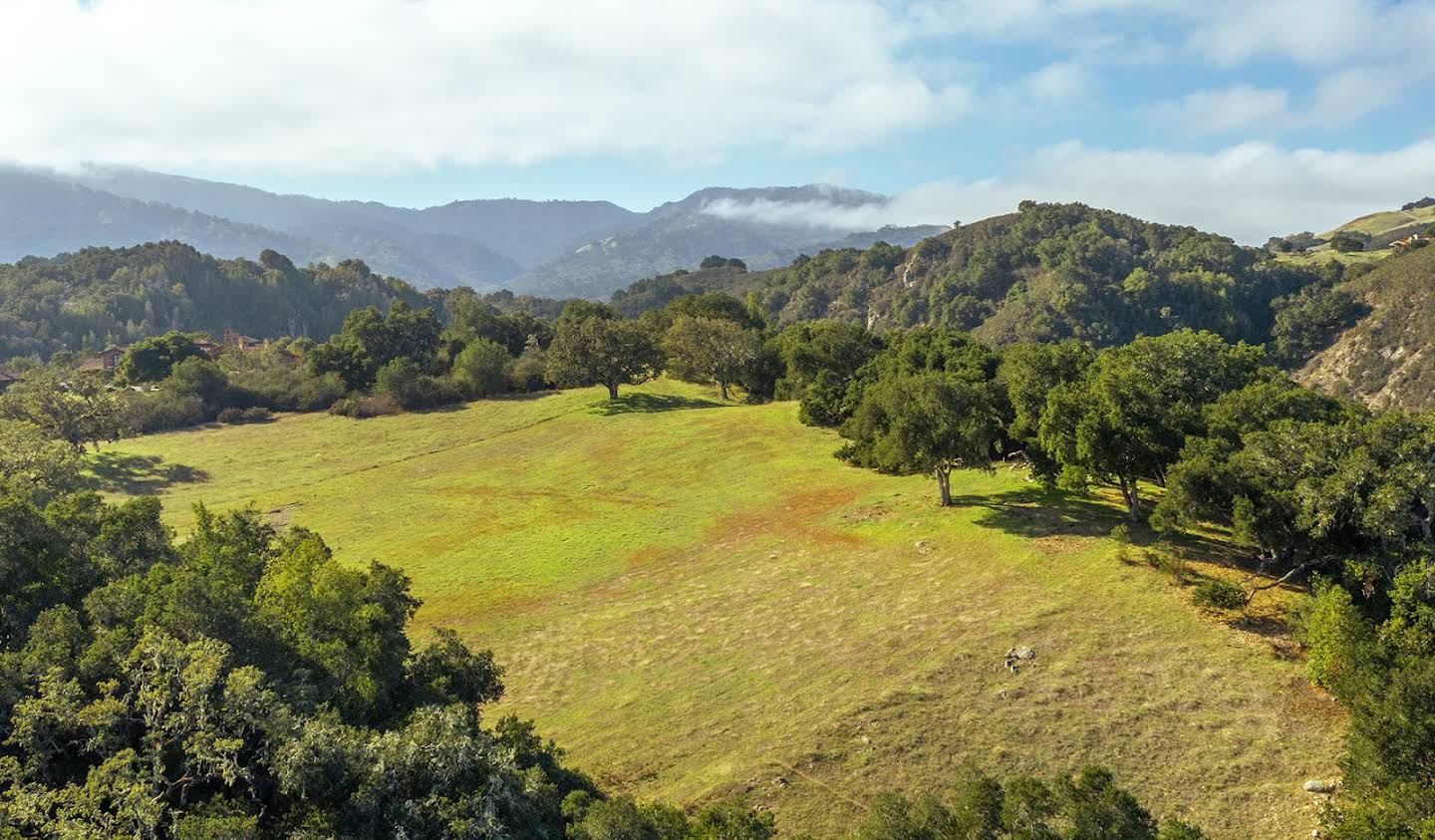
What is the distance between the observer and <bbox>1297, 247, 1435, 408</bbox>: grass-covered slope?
105812 mm

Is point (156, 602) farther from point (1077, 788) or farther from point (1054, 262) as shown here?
point (1054, 262)

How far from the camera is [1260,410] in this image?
108 ft

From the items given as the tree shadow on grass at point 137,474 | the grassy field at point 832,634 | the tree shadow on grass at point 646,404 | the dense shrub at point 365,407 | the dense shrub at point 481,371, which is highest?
the dense shrub at point 481,371

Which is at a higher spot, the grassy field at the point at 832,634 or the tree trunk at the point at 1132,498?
the tree trunk at the point at 1132,498

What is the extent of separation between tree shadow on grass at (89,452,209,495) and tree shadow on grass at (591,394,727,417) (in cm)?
3805

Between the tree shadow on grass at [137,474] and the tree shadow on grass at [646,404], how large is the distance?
38.1 m

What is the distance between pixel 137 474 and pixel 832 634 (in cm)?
6827

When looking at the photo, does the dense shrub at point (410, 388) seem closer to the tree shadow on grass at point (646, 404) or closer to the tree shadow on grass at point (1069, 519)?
the tree shadow on grass at point (646, 404)

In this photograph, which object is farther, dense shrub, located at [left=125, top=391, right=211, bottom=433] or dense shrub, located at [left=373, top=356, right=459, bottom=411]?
dense shrub, located at [left=373, top=356, right=459, bottom=411]

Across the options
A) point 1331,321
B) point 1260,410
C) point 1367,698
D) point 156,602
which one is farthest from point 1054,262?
point 156,602

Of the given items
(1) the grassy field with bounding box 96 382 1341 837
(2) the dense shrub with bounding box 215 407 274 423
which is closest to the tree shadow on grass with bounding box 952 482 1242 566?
(1) the grassy field with bounding box 96 382 1341 837

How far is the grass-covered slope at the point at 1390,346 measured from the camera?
347 feet

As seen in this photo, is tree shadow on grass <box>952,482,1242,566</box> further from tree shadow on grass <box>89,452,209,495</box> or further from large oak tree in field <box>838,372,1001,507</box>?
tree shadow on grass <box>89,452,209,495</box>

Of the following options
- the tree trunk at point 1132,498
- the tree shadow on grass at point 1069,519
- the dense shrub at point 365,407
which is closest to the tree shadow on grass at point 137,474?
the dense shrub at point 365,407
